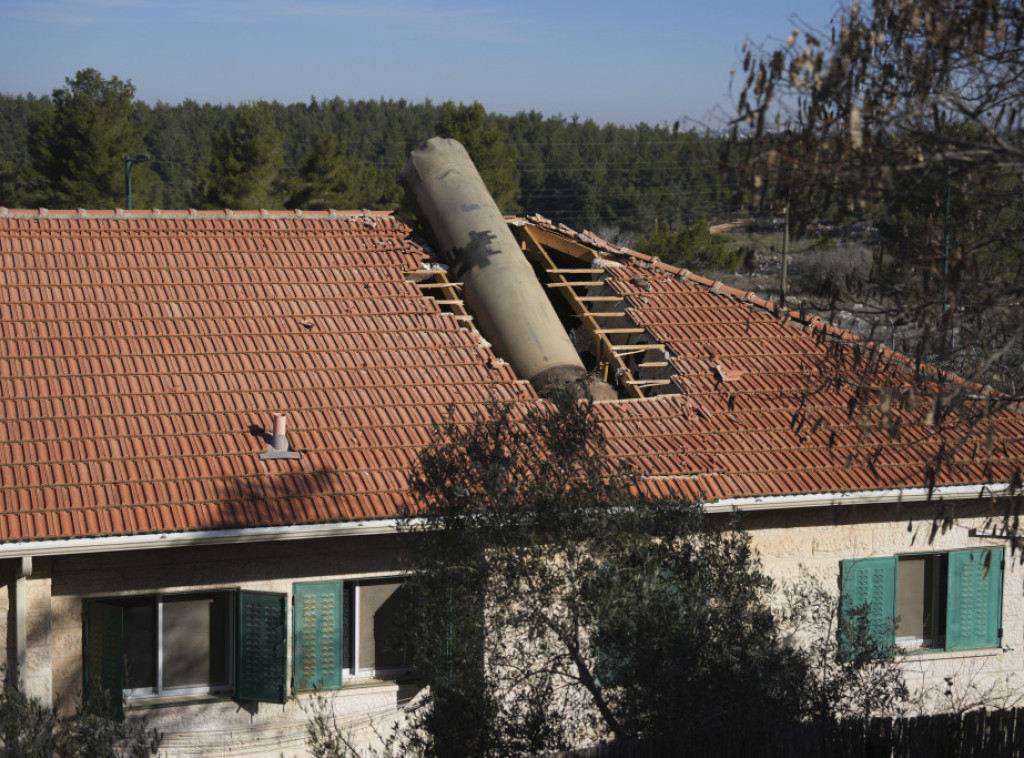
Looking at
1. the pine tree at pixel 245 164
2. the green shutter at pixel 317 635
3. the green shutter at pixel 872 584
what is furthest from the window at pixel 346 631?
the pine tree at pixel 245 164

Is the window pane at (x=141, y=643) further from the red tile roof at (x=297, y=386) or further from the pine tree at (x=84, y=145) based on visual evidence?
the pine tree at (x=84, y=145)

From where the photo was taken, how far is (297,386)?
12.1m

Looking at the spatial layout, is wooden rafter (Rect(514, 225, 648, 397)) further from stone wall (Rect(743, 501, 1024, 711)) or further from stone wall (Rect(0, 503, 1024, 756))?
stone wall (Rect(0, 503, 1024, 756))

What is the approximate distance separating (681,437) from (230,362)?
4744 millimetres

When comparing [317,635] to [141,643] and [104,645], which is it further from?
[104,645]

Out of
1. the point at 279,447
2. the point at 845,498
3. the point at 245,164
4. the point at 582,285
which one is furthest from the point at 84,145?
the point at 845,498

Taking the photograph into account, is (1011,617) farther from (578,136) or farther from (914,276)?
(578,136)

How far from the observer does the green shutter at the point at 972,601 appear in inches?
487

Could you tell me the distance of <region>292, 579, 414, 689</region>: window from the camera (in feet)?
35.0

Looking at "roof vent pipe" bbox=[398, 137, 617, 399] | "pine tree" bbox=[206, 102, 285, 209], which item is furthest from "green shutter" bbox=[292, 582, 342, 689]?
"pine tree" bbox=[206, 102, 285, 209]

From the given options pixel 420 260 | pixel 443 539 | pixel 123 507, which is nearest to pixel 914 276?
pixel 443 539

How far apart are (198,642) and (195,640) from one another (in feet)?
0.11

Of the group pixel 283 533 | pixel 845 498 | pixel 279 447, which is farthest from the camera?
pixel 845 498

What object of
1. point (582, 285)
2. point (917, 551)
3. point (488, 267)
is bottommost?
point (917, 551)
